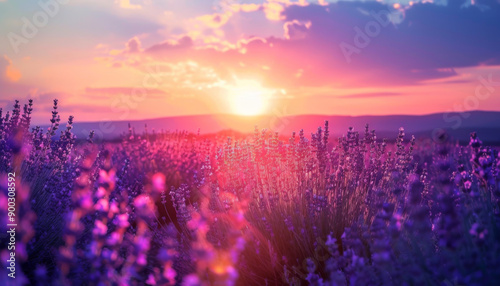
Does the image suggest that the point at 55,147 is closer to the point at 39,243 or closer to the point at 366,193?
the point at 39,243

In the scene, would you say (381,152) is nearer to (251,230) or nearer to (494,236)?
(251,230)

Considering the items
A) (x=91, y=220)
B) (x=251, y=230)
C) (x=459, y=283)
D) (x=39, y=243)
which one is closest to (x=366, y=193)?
(x=251, y=230)

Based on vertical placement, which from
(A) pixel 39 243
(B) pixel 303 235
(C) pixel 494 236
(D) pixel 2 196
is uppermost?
(D) pixel 2 196

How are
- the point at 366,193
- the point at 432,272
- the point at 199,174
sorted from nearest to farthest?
1. the point at 432,272
2. the point at 366,193
3. the point at 199,174

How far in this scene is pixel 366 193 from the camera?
4.45 meters

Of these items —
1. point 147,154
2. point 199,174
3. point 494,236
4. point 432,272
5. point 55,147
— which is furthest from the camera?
point 147,154

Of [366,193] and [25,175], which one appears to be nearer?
[366,193]

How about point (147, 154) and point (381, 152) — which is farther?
point (147, 154)

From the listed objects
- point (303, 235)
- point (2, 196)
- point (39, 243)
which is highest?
point (2, 196)

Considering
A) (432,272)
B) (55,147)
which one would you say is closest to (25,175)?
(55,147)

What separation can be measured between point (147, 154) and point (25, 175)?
3.42 m

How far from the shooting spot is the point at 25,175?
4.88 meters

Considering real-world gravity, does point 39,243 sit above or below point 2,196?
below

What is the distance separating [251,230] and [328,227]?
67 centimetres
